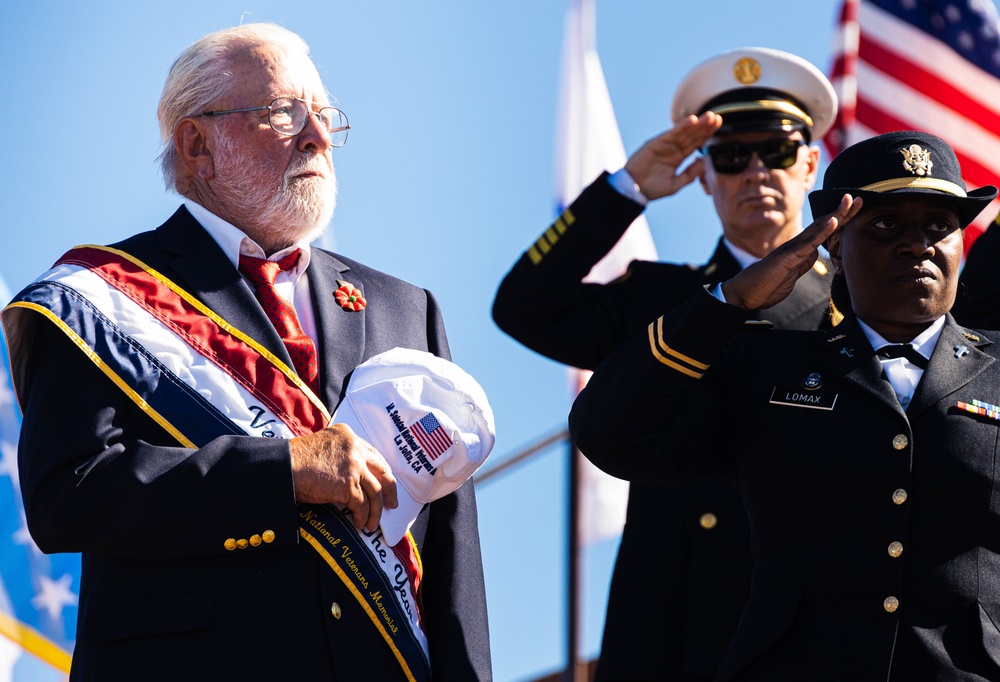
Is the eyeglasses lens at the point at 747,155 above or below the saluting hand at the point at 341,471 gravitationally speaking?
above

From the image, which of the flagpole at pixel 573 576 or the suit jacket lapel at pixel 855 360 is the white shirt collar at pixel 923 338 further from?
the flagpole at pixel 573 576

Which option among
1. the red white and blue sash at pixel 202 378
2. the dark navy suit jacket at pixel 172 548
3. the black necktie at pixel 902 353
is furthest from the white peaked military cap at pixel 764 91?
the dark navy suit jacket at pixel 172 548

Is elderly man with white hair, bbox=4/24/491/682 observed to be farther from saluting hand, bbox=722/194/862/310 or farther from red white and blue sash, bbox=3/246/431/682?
saluting hand, bbox=722/194/862/310

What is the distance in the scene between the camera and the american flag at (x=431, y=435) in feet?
11.9

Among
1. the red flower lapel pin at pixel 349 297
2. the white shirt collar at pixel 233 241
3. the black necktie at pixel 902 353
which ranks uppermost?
the white shirt collar at pixel 233 241

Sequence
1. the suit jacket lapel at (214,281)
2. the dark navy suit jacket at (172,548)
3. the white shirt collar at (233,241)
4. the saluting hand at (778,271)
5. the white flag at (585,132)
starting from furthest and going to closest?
the white flag at (585,132) → the white shirt collar at (233,241) → the suit jacket lapel at (214,281) → the saluting hand at (778,271) → the dark navy suit jacket at (172,548)

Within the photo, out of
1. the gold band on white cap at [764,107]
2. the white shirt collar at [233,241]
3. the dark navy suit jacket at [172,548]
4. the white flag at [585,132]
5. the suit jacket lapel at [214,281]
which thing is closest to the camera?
the dark navy suit jacket at [172,548]

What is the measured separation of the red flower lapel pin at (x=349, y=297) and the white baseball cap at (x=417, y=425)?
28 centimetres

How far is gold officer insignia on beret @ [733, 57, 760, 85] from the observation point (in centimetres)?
524

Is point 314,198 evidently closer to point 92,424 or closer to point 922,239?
point 92,424

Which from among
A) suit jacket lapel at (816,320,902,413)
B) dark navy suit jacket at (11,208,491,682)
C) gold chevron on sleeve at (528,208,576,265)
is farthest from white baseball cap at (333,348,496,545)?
gold chevron on sleeve at (528,208,576,265)

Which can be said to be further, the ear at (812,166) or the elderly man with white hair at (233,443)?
the ear at (812,166)

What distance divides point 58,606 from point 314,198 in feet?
8.43

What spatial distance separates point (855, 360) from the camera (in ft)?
11.6
